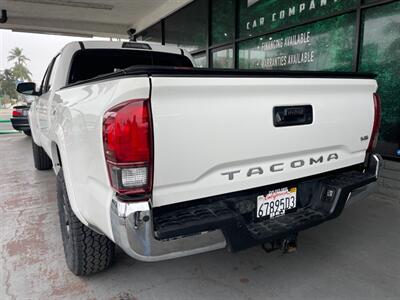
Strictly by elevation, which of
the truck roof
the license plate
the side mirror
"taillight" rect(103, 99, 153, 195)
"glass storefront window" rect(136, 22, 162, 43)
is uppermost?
"glass storefront window" rect(136, 22, 162, 43)

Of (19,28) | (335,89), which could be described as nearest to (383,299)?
(335,89)

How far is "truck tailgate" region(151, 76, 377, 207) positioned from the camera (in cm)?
157

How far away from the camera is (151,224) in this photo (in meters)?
1.53

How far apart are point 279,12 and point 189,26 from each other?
333cm

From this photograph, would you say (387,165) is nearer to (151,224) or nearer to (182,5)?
(151,224)

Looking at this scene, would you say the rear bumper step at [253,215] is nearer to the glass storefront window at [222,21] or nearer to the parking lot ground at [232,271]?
the parking lot ground at [232,271]

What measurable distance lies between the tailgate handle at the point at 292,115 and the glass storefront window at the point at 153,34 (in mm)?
9017

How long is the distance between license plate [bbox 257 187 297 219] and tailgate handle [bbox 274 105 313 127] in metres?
0.43

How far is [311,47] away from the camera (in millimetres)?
5043

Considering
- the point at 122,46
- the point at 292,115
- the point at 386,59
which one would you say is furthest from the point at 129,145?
the point at 386,59

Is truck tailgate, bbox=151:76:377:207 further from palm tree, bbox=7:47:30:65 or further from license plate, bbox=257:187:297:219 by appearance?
palm tree, bbox=7:47:30:65

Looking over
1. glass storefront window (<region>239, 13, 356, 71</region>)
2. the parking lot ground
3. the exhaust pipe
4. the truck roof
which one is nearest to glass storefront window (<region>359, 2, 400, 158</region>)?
glass storefront window (<region>239, 13, 356, 71</region>)

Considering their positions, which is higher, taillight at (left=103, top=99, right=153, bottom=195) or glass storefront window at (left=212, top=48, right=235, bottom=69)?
glass storefront window at (left=212, top=48, right=235, bottom=69)

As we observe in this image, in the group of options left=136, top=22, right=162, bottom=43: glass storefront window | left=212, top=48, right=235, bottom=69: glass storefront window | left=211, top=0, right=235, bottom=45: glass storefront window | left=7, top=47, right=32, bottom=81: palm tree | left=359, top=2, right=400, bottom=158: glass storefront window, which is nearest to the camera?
left=359, top=2, right=400, bottom=158: glass storefront window
